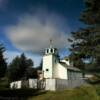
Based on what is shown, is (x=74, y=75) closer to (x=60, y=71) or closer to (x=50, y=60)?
(x=60, y=71)

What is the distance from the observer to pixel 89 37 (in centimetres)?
3025

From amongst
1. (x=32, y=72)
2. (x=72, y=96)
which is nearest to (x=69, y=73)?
(x=32, y=72)

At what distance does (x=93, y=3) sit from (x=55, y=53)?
3036 cm

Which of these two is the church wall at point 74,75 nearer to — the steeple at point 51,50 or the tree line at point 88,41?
the steeple at point 51,50

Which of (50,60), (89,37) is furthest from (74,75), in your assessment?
(89,37)

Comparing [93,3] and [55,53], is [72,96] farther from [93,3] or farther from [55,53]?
[55,53]

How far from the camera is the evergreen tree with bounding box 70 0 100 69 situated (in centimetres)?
2869

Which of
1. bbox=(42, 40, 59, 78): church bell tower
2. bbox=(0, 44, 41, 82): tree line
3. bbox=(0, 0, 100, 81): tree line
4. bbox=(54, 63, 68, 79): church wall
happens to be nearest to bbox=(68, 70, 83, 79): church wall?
bbox=(54, 63, 68, 79): church wall

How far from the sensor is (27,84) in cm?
4062

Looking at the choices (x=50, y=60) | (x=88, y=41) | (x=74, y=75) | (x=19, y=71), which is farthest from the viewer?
(x=19, y=71)

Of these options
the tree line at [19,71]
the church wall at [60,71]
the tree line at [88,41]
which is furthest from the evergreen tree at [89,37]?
the tree line at [19,71]

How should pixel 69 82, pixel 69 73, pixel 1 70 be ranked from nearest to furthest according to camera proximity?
pixel 1 70 < pixel 69 82 < pixel 69 73

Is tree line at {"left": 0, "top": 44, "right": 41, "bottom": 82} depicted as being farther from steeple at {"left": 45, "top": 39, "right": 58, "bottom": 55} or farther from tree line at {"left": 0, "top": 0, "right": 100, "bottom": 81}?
tree line at {"left": 0, "top": 0, "right": 100, "bottom": 81}

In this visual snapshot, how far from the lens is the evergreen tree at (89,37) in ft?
94.1
